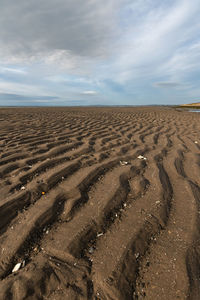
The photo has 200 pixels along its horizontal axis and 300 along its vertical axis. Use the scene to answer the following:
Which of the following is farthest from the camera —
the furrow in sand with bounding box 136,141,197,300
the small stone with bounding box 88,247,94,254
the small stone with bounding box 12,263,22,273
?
the small stone with bounding box 88,247,94,254

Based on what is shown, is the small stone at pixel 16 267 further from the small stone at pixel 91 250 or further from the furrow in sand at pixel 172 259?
the furrow in sand at pixel 172 259

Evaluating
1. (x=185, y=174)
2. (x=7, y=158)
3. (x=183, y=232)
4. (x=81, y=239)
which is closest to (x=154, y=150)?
(x=185, y=174)

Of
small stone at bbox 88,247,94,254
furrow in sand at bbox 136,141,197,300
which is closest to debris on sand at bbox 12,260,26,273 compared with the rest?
small stone at bbox 88,247,94,254

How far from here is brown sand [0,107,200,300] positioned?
128cm

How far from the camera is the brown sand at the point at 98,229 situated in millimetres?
1276

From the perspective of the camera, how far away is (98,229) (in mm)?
1751

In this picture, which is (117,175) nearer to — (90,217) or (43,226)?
(90,217)

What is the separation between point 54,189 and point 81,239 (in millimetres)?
956

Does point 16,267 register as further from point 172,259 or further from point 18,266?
point 172,259

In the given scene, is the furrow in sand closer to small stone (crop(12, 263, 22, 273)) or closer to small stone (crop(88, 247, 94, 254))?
small stone (crop(88, 247, 94, 254))

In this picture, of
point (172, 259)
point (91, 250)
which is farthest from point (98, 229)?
point (172, 259)

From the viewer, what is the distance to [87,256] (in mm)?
1476

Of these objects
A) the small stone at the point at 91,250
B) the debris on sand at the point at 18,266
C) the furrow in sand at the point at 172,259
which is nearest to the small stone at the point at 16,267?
the debris on sand at the point at 18,266

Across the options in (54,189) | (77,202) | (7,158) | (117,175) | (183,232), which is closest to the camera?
(183,232)
